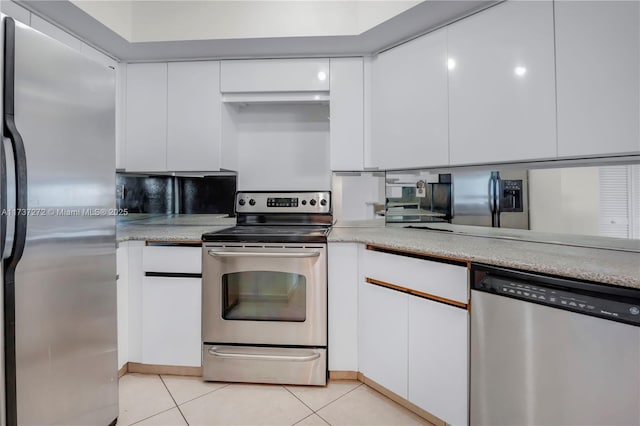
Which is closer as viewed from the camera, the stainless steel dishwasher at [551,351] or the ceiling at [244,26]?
the stainless steel dishwasher at [551,351]

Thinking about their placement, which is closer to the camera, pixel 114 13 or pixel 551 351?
pixel 551 351

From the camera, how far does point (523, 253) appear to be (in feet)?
4.31

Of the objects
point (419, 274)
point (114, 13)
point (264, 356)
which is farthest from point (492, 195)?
point (114, 13)

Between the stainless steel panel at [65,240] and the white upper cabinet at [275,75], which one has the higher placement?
the white upper cabinet at [275,75]

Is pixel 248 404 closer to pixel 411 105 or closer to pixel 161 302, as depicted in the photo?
pixel 161 302

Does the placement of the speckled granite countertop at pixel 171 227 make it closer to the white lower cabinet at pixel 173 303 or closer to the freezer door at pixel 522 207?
the white lower cabinet at pixel 173 303

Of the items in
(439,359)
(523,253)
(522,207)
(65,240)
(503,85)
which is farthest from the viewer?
(522,207)

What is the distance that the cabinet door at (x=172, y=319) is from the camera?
1.86 metres

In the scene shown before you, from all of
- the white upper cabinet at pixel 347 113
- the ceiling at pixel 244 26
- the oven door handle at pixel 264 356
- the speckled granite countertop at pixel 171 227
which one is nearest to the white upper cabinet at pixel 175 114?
the ceiling at pixel 244 26

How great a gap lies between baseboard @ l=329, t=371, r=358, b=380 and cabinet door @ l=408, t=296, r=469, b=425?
1.26 ft

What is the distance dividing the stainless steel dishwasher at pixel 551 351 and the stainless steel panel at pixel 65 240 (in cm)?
154

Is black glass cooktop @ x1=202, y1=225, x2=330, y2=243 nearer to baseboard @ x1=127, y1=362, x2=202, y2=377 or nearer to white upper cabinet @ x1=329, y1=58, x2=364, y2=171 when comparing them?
white upper cabinet @ x1=329, y1=58, x2=364, y2=171

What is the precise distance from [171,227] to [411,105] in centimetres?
172

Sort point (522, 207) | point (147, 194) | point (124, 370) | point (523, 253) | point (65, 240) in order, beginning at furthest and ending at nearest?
point (147, 194), point (124, 370), point (522, 207), point (523, 253), point (65, 240)
